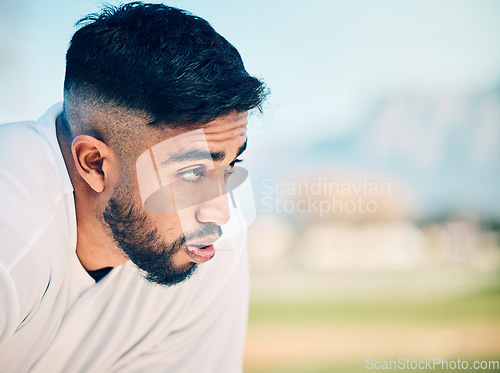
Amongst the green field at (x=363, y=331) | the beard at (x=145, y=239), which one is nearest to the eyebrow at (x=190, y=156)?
the beard at (x=145, y=239)

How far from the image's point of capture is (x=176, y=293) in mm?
847

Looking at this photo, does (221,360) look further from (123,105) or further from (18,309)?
(123,105)

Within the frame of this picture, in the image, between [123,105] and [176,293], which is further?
[176,293]

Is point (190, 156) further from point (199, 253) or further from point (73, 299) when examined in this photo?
point (73, 299)

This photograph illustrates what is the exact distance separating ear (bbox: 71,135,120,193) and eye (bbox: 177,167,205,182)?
10 cm

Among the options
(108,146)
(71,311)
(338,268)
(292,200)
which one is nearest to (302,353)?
(338,268)

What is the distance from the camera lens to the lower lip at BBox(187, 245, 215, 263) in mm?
741

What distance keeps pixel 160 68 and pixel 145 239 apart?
28cm

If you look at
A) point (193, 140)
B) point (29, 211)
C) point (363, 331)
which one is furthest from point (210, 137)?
point (363, 331)

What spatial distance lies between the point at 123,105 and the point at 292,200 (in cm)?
72

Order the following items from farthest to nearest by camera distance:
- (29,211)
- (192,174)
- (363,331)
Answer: (363,331)
(192,174)
(29,211)

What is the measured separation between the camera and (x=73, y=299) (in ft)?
2.40

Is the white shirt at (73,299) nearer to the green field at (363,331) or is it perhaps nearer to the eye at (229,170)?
the eye at (229,170)

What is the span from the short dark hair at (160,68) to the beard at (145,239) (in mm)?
170
